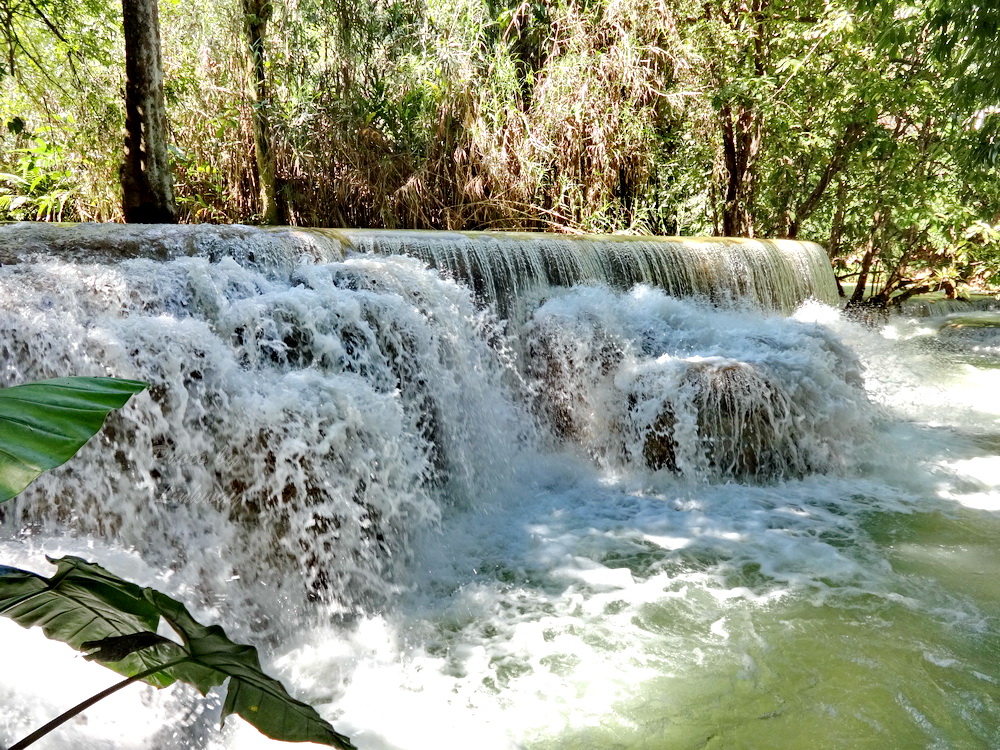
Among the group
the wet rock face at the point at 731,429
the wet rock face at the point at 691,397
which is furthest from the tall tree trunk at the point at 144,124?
the wet rock face at the point at 731,429

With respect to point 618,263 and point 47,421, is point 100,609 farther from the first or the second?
point 618,263

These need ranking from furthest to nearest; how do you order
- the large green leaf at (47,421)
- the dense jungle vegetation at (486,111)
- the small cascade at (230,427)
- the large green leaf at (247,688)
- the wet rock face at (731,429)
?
the dense jungle vegetation at (486,111)
the wet rock face at (731,429)
the small cascade at (230,427)
the large green leaf at (247,688)
the large green leaf at (47,421)

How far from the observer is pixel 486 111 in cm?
793

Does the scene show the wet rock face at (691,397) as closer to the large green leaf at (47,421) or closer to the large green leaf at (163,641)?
the large green leaf at (163,641)

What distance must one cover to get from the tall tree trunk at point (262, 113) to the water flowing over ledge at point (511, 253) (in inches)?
107

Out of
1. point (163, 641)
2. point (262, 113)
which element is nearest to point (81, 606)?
point (163, 641)

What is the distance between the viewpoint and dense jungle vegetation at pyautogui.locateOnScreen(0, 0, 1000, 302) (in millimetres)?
7152

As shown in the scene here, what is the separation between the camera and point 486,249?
538 centimetres

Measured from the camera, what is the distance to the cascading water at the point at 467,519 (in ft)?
7.79

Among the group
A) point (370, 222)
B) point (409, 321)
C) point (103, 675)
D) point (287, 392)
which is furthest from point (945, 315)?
point (103, 675)

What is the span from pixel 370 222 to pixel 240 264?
3.86 metres

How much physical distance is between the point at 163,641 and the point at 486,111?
7.75 meters

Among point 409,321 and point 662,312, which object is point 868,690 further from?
point 662,312

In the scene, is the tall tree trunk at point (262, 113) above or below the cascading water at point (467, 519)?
above
